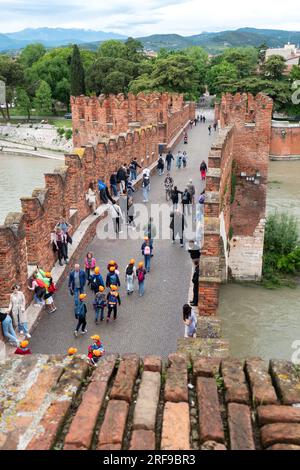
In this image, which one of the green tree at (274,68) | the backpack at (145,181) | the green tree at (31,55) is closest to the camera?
the backpack at (145,181)

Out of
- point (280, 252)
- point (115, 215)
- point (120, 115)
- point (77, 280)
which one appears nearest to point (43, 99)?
point (120, 115)

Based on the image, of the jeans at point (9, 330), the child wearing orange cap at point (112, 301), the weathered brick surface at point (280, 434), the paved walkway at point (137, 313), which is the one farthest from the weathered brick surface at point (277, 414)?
the child wearing orange cap at point (112, 301)

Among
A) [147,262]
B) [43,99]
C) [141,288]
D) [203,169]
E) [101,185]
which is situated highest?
[43,99]

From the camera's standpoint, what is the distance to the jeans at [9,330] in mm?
9680

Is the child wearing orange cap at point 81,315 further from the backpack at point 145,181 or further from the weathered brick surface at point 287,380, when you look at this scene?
the backpack at point 145,181

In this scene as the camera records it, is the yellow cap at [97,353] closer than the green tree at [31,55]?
Yes

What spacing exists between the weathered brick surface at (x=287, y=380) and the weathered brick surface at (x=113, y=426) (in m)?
1.04

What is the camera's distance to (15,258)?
1034 cm

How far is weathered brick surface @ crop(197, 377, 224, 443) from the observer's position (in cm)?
336

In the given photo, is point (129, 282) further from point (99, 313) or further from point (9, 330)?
point (9, 330)

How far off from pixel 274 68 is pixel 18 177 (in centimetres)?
3021

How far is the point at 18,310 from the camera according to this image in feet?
32.9

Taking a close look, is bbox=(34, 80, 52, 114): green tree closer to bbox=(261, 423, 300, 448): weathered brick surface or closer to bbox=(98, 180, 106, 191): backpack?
bbox=(98, 180, 106, 191): backpack
